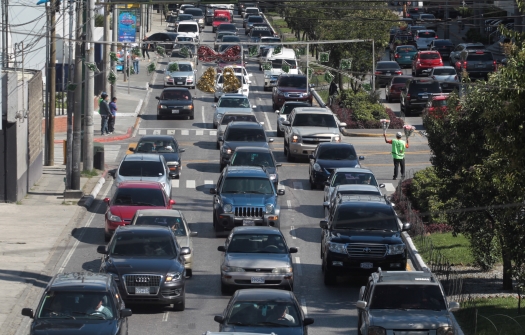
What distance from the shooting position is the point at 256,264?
21844 millimetres

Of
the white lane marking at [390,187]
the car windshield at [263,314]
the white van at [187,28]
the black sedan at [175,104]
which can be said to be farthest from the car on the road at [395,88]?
the car windshield at [263,314]

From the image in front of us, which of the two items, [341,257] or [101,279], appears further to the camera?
[341,257]

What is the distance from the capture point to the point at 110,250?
21.5 meters

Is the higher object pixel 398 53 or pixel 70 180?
pixel 398 53

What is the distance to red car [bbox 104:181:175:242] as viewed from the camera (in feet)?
88.9

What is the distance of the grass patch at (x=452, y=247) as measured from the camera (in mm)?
26031

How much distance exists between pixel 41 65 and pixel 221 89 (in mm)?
10382

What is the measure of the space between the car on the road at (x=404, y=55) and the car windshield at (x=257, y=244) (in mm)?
50513

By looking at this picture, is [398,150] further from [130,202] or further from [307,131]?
[130,202]

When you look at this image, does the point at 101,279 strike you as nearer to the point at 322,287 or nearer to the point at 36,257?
the point at 322,287

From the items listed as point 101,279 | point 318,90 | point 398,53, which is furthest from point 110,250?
point 398,53

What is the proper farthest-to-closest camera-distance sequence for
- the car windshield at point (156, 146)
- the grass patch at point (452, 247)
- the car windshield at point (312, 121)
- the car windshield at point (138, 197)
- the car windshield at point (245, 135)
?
the car windshield at point (312, 121)
the car windshield at point (245, 135)
the car windshield at point (156, 146)
the car windshield at point (138, 197)
the grass patch at point (452, 247)

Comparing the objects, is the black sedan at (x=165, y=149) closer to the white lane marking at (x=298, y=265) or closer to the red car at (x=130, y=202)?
the red car at (x=130, y=202)

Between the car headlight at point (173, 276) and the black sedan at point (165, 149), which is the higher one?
the black sedan at point (165, 149)
